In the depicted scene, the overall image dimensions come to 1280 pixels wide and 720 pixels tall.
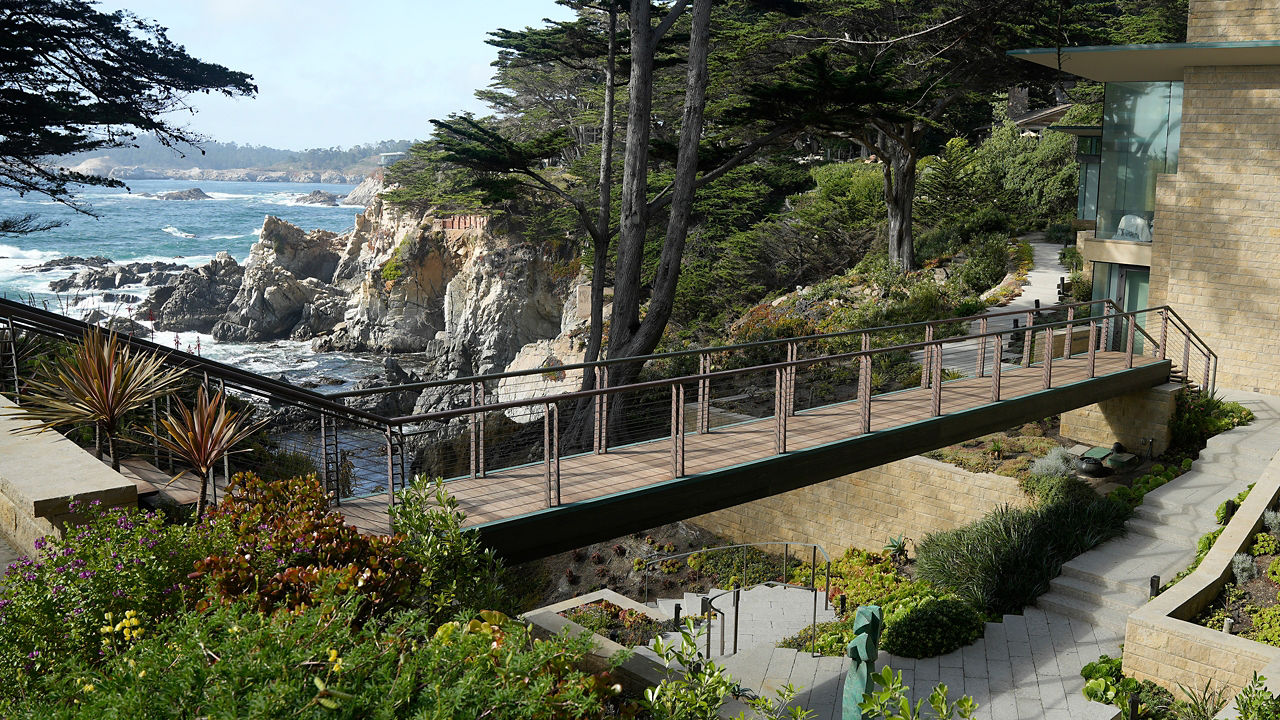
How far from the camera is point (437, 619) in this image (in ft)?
17.6

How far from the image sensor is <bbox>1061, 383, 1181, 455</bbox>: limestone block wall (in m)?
13.3

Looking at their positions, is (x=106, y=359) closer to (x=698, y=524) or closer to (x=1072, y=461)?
(x=698, y=524)

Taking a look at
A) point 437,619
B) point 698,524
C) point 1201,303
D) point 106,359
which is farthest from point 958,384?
point 106,359

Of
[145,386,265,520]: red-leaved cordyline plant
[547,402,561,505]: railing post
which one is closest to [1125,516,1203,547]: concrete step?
[547,402,561,505]: railing post

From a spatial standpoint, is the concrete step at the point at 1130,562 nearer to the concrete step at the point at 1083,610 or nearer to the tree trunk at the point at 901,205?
the concrete step at the point at 1083,610

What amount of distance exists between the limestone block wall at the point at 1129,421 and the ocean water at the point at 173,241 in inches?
853

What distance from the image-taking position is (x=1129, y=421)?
44.8 feet

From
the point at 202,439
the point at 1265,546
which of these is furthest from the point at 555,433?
the point at 1265,546

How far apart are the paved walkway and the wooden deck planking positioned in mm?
1938

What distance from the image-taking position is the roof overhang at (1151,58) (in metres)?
13.2

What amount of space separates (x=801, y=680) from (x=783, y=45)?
17.6 m

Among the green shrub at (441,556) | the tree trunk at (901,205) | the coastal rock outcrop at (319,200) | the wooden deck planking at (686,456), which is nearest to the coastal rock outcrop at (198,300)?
the tree trunk at (901,205)

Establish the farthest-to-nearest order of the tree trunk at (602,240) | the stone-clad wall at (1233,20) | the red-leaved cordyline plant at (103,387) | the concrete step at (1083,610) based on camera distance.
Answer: the tree trunk at (602,240) → the stone-clad wall at (1233,20) → the concrete step at (1083,610) → the red-leaved cordyline plant at (103,387)

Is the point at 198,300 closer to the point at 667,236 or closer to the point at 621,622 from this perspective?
the point at 667,236
